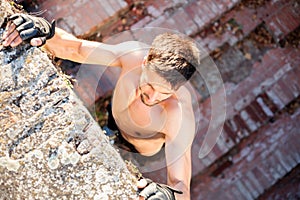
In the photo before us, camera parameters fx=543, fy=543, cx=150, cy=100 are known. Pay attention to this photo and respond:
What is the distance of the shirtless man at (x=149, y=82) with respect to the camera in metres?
2.99

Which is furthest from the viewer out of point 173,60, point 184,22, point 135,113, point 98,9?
point 184,22

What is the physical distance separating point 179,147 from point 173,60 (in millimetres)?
676

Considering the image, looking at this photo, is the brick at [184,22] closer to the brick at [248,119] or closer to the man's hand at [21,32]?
the brick at [248,119]

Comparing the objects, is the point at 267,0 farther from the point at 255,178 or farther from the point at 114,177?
the point at 114,177

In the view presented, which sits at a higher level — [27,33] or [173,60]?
[27,33]

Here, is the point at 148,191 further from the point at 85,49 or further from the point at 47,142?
the point at 85,49

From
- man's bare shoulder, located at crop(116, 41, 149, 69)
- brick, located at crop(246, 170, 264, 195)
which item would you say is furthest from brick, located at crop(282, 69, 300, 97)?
man's bare shoulder, located at crop(116, 41, 149, 69)

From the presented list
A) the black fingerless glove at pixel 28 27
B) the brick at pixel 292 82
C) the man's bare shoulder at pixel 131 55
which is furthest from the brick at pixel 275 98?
the black fingerless glove at pixel 28 27

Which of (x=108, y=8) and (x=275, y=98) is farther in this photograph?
(x=275, y=98)

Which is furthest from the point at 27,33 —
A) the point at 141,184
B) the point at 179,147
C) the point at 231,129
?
the point at 231,129

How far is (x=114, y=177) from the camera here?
275cm

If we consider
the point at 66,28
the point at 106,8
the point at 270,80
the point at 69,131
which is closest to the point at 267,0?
the point at 270,80

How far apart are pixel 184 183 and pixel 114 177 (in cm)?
70

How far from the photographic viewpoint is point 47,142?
9.09ft
